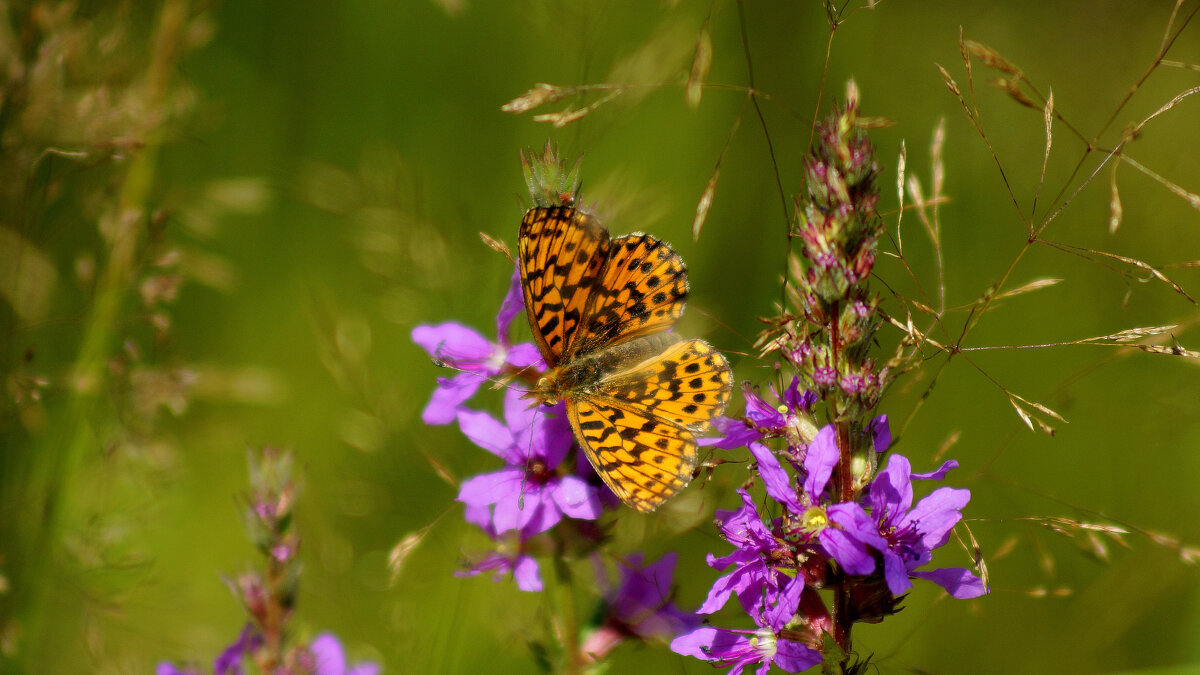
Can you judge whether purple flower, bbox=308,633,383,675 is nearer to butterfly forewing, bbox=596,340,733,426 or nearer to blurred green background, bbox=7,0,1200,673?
blurred green background, bbox=7,0,1200,673

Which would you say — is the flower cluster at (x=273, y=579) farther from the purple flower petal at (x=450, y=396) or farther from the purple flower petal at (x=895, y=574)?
the purple flower petal at (x=895, y=574)

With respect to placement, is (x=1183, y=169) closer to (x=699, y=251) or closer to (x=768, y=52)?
(x=768, y=52)

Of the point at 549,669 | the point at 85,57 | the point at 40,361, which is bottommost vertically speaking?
the point at 549,669

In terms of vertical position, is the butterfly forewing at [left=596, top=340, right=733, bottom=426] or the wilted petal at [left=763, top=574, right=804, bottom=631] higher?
the butterfly forewing at [left=596, top=340, right=733, bottom=426]

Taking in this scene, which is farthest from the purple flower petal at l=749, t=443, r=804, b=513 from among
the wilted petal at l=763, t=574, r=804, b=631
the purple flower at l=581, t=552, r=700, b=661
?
the purple flower at l=581, t=552, r=700, b=661

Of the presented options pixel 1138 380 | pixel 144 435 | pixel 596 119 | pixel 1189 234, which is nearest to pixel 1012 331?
pixel 1138 380
